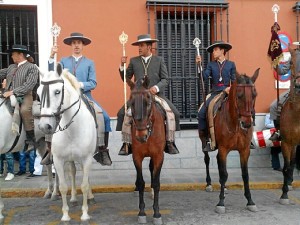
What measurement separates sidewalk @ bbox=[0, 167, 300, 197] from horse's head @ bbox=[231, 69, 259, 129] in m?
2.57

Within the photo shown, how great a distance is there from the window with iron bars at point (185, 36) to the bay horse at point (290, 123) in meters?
3.01

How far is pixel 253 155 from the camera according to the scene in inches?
383

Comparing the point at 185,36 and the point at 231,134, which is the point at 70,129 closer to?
the point at 231,134

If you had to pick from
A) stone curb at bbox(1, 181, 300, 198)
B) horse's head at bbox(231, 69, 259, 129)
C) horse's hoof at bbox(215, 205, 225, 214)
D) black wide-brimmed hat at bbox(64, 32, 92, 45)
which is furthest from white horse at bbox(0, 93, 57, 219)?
horse's head at bbox(231, 69, 259, 129)

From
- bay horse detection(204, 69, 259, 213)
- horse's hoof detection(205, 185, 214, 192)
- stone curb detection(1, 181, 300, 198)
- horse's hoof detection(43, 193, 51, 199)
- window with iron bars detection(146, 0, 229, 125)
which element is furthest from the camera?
window with iron bars detection(146, 0, 229, 125)

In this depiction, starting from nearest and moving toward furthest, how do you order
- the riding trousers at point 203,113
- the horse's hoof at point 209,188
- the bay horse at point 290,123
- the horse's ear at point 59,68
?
1. the horse's ear at point 59,68
2. the bay horse at point 290,123
3. the riding trousers at point 203,113
4. the horse's hoof at point 209,188

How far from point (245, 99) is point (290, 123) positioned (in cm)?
157

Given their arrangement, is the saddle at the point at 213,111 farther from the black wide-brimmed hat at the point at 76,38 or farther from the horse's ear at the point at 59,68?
the horse's ear at the point at 59,68

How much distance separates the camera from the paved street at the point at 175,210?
5.85 metres

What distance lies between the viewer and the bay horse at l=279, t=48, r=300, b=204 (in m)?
6.60

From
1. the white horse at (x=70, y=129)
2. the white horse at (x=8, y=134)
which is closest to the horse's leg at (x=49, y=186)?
the white horse at (x=8, y=134)

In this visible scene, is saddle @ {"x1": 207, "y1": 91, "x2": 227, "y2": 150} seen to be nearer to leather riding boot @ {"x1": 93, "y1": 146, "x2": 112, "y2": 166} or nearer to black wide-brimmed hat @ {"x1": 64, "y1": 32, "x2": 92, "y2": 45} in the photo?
leather riding boot @ {"x1": 93, "y1": 146, "x2": 112, "y2": 166}

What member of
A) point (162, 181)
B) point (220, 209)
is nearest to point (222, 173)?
point (220, 209)

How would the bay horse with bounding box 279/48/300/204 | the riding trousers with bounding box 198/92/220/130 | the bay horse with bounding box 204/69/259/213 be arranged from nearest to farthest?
the bay horse with bounding box 204/69/259/213, the bay horse with bounding box 279/48/300/204, the riding trousers with bounding box 198/92/220/130
